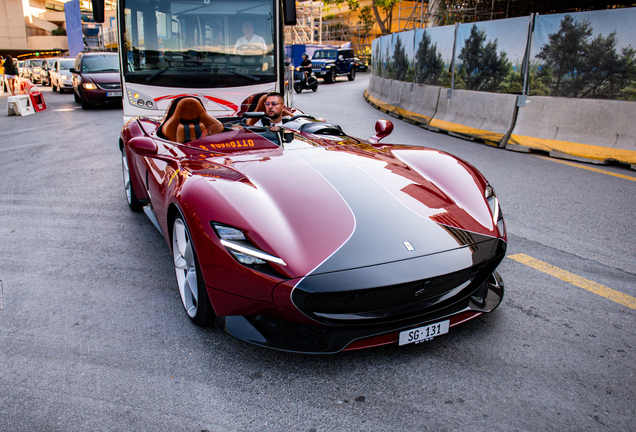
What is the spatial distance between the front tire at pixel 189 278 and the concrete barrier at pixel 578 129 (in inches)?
249

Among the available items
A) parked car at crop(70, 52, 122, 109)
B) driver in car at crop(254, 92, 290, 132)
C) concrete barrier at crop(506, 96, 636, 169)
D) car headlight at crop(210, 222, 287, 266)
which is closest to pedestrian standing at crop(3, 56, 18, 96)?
parked car at crop(70, 52, 122, 109)

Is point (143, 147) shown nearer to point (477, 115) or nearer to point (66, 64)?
point (477, 115)

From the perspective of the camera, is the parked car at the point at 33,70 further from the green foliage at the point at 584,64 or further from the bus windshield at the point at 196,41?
the green foliage at the point at 584,64

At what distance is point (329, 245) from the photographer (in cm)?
237

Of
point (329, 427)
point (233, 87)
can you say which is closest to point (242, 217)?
point (329, 427)

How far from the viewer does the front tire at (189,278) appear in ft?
8.76

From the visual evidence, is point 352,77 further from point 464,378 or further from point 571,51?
point 464,378

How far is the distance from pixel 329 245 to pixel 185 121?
8.23 ft

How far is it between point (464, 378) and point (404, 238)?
728 mm

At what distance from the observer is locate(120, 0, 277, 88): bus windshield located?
734 cm

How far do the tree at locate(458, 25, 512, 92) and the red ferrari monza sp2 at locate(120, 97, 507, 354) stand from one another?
674cm

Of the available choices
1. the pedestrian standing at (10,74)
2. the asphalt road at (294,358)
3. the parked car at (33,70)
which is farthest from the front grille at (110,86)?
the parked car at (33,70)

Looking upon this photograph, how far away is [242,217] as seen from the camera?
8.11ft

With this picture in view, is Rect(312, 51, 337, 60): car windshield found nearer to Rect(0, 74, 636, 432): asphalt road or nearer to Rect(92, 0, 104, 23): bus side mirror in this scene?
Rect(92, 0, 104, 23): bus side mirror
